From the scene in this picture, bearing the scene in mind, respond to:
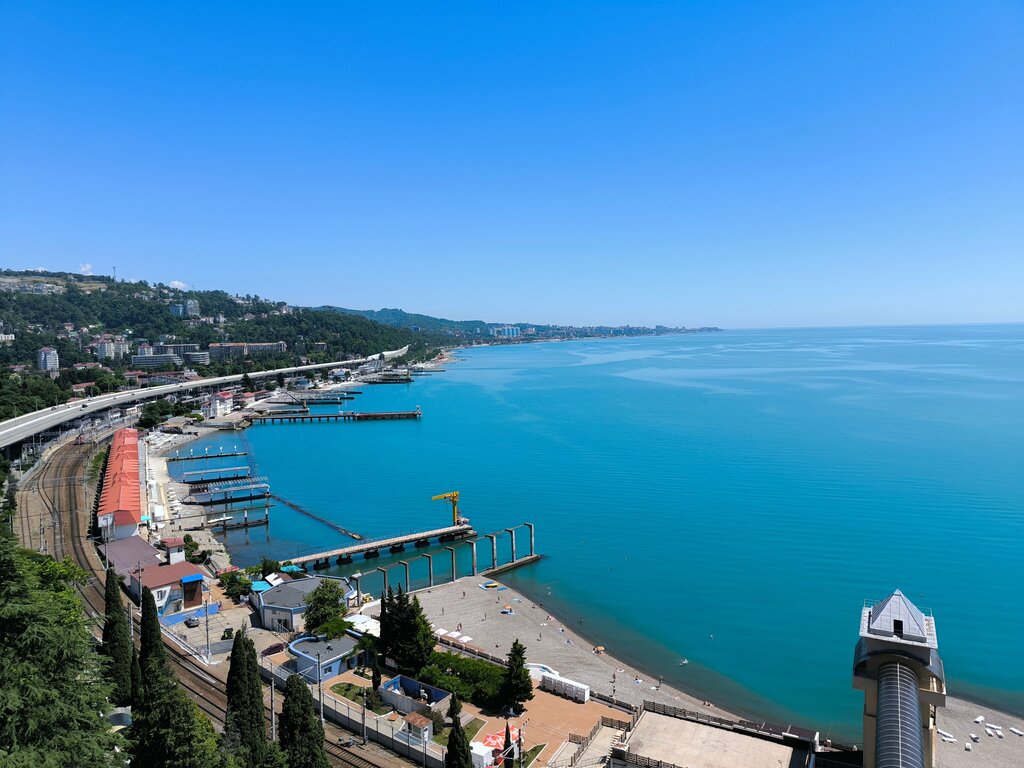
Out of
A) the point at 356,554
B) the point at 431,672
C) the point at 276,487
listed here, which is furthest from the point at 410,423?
the point at 431,672

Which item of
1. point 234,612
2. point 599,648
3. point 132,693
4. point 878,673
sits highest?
point 878,673

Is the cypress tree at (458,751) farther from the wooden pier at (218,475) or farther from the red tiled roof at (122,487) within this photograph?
the wooden pier at (218,475)

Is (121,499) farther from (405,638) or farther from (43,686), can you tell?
(43,686)

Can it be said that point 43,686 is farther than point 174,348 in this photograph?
No

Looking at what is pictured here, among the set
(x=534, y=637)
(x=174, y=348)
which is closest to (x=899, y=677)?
(x=534, y=637)

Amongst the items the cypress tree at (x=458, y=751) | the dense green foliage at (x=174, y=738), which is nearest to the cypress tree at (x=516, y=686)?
the cypress tree at (x=458, y=751)

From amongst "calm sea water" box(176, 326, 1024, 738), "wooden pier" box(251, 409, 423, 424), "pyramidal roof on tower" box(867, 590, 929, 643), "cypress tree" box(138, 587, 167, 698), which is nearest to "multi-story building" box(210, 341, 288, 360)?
"wooden pier" box(251, 409, 423, 424)

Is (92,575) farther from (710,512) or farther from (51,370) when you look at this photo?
(51,370)
